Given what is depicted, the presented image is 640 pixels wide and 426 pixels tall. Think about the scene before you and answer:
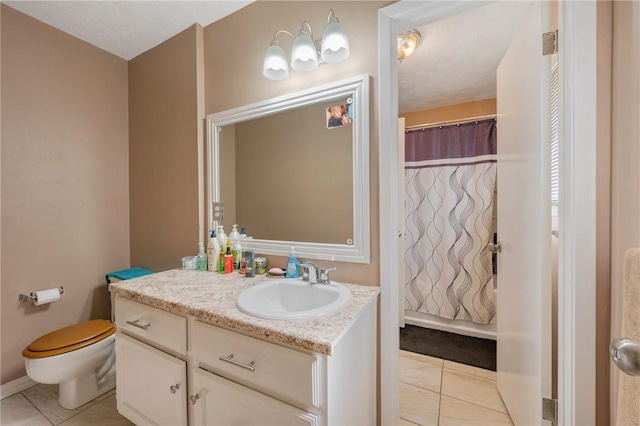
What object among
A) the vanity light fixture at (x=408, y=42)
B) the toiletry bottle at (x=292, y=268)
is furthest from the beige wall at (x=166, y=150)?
the vanity light fixture at (x=408, y=42)

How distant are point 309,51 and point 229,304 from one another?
1175mm

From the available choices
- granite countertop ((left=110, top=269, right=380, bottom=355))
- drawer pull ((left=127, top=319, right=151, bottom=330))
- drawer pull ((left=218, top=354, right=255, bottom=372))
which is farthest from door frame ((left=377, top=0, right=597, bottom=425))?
drawer pull ((left=127, top=319, right=151, bottom=330))

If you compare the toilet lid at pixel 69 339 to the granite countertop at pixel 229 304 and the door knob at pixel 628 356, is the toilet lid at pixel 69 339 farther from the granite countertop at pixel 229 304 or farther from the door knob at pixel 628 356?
the door knob at pixel 628 356

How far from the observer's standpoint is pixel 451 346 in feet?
6.95

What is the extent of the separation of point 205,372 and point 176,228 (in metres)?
1.12

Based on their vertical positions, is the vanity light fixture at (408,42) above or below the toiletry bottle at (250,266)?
above

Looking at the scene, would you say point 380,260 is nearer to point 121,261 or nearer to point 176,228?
point 176,228

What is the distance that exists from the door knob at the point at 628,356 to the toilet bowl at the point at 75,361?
2.10 metres

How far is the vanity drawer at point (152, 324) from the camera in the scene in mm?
991

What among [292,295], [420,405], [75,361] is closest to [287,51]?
[292,295]

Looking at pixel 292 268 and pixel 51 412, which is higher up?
pixel 292 268

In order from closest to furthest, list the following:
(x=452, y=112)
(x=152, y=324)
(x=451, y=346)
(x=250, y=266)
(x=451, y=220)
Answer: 1. (x=152, y=324)
2. (x=250, y=266)
3. (x=451, y=346)
4. (x=451, y=220)
5. (x=452, y=112)

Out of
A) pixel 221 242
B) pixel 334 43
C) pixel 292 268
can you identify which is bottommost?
pixel 292 268

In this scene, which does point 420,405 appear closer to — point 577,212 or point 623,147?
point 577,212
